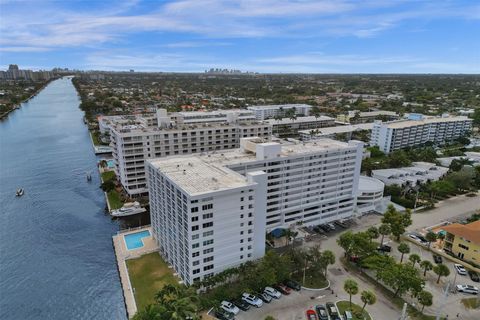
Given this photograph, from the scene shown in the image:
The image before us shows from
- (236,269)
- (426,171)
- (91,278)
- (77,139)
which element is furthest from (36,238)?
(426,171)

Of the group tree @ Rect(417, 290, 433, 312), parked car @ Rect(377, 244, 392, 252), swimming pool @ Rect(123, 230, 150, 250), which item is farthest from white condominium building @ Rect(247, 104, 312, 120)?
tree @ Rect(417, 290, 433, 312)

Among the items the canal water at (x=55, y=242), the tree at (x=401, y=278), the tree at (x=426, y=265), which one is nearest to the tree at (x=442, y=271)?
the tree at (x=426, y=265)

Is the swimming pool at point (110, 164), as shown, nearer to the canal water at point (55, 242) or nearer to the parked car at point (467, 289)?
the canal water at point (55, 242)

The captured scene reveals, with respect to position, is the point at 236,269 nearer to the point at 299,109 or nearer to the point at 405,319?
the point at 405,319

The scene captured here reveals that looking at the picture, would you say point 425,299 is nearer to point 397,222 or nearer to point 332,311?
point 332,311

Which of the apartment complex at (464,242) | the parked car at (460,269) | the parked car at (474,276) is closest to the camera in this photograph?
the parked car at (474,276)
